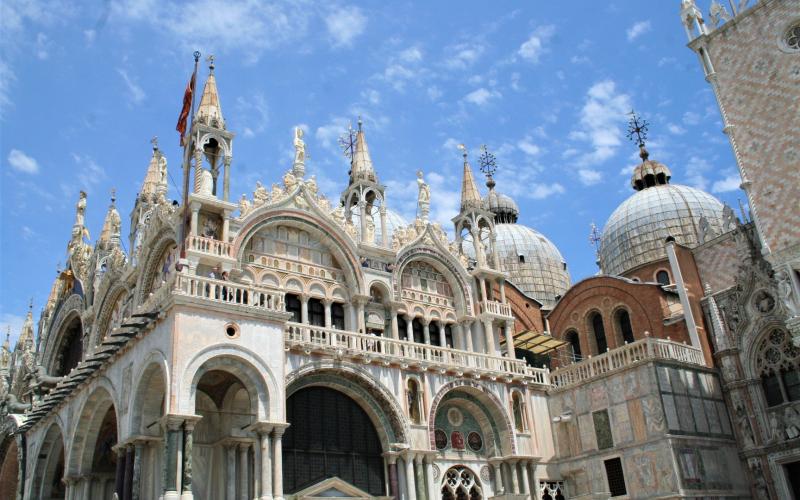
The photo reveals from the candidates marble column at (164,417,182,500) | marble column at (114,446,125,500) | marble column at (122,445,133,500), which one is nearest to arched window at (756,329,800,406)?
marble column at (164,417,182,500)

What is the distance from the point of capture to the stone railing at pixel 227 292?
18703 millimetres

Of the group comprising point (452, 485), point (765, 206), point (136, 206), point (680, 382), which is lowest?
point (452, 485)

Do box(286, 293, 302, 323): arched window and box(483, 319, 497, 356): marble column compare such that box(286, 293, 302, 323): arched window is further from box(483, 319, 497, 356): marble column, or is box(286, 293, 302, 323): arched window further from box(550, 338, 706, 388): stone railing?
box(550, 338, 706, 388): stone railing

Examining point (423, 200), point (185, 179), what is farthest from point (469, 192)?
point (185, 179)

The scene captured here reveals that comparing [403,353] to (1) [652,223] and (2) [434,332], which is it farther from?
(1) [652,223]

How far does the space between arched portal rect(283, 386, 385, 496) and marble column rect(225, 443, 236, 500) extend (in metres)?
1.49

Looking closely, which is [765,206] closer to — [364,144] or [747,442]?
[747,442]

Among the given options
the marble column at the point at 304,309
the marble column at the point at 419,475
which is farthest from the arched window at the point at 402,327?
the marble column at the point at 419,475

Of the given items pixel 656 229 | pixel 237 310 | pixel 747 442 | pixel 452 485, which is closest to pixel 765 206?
pixel 747 442

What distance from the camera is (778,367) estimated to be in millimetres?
25812

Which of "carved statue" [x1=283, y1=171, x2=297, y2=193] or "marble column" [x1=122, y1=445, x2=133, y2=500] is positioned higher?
"carved statue" [x1=283, y1=171, x2=297, y2=193]

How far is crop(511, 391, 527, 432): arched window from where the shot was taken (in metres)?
26.3

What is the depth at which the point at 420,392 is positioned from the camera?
23984 mm

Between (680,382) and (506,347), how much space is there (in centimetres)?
686
